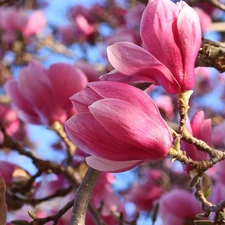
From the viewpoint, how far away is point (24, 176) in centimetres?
114

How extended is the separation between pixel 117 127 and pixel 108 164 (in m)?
0.06

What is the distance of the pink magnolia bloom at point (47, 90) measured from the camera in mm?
1146

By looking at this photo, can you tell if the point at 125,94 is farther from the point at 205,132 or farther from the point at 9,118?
the point at 9,118

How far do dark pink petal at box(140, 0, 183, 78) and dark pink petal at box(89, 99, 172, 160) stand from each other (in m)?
0.10

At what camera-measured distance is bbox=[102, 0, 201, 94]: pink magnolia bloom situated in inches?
26.5

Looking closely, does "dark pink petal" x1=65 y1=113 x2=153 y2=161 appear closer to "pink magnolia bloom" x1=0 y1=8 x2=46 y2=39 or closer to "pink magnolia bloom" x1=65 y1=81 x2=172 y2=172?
"pink magnolia bloom" x1=65 y1=81 x2=172 y2=172

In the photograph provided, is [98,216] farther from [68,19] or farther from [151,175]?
[68,19]

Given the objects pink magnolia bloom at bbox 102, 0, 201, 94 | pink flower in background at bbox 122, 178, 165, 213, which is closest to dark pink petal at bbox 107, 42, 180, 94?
pink magnolia bloom at bbox 102, 0, 201, 94

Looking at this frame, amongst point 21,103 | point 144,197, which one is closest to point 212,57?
point 21,103

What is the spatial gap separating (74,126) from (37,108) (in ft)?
1.87

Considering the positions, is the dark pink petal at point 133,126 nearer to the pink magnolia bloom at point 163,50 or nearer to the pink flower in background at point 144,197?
the pink magnolia bloom at point 163,50

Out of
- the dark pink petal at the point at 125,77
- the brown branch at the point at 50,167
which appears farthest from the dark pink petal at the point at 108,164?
the brown branch at the point at 50,167

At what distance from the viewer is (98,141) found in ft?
2.05

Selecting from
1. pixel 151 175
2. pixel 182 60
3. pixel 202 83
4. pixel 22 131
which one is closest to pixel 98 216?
pixel 182 60
